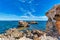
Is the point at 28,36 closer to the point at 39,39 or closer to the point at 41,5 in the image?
the point at 39,39

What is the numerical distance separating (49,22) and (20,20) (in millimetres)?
726

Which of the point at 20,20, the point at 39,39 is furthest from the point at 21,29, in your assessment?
the point at 39,39

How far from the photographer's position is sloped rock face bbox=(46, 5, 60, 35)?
424cm

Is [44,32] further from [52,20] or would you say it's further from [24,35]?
[24,35]

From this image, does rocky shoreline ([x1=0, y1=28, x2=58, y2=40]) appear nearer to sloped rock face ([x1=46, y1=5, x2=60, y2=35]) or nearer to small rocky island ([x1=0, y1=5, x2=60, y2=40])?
small rocky island ([x1=0, y1=5, x2=60, y2=40])

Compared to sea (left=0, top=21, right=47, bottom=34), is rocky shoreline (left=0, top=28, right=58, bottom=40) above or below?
below

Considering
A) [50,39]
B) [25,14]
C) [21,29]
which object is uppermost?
[25,14]

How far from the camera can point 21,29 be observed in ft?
14.1

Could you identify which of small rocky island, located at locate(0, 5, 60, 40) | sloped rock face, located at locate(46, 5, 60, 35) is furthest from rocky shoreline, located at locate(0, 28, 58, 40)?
sloped rock face, located at locate(46, 5, 60, 35)

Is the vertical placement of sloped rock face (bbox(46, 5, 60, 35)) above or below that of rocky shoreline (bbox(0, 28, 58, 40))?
above

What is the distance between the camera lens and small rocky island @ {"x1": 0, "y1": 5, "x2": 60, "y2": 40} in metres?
4.23

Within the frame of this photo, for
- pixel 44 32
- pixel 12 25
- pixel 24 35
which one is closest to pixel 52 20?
pixel 44 32

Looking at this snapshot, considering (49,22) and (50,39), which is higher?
(49,22)

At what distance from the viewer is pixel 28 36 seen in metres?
4.30
